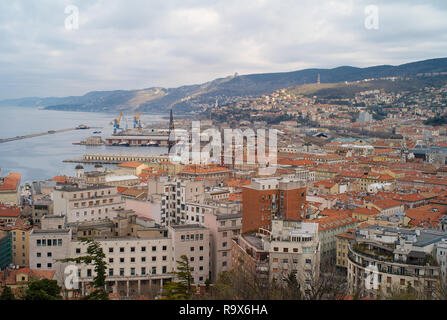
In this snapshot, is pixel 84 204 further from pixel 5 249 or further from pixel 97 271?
pixel 97 271

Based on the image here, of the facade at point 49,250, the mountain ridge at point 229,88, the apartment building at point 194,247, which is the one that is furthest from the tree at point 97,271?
the mountain ridge at point 229,88

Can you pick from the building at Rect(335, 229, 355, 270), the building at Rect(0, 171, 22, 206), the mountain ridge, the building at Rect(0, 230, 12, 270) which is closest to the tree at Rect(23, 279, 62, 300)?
the building at Rect(0, 230, 12, 270)

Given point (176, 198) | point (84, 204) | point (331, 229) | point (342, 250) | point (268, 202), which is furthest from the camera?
point (176, 198)

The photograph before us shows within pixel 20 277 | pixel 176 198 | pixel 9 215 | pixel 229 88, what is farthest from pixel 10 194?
pixel 229 88

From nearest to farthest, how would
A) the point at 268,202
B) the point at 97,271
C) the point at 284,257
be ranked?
the point at 97,271 → the point at 284,257 → the point at 268,202

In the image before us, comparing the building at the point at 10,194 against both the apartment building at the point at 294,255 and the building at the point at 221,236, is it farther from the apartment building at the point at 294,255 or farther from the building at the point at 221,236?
the apartment building at the point at 294,255

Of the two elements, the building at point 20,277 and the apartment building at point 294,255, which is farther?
the apartment building at point 294,255

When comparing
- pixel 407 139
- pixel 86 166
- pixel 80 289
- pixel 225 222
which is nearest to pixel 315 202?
pixel 225 222

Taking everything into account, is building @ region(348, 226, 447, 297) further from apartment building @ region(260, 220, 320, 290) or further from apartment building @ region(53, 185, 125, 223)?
apartment building @ region(53, 185, 125, 223)
